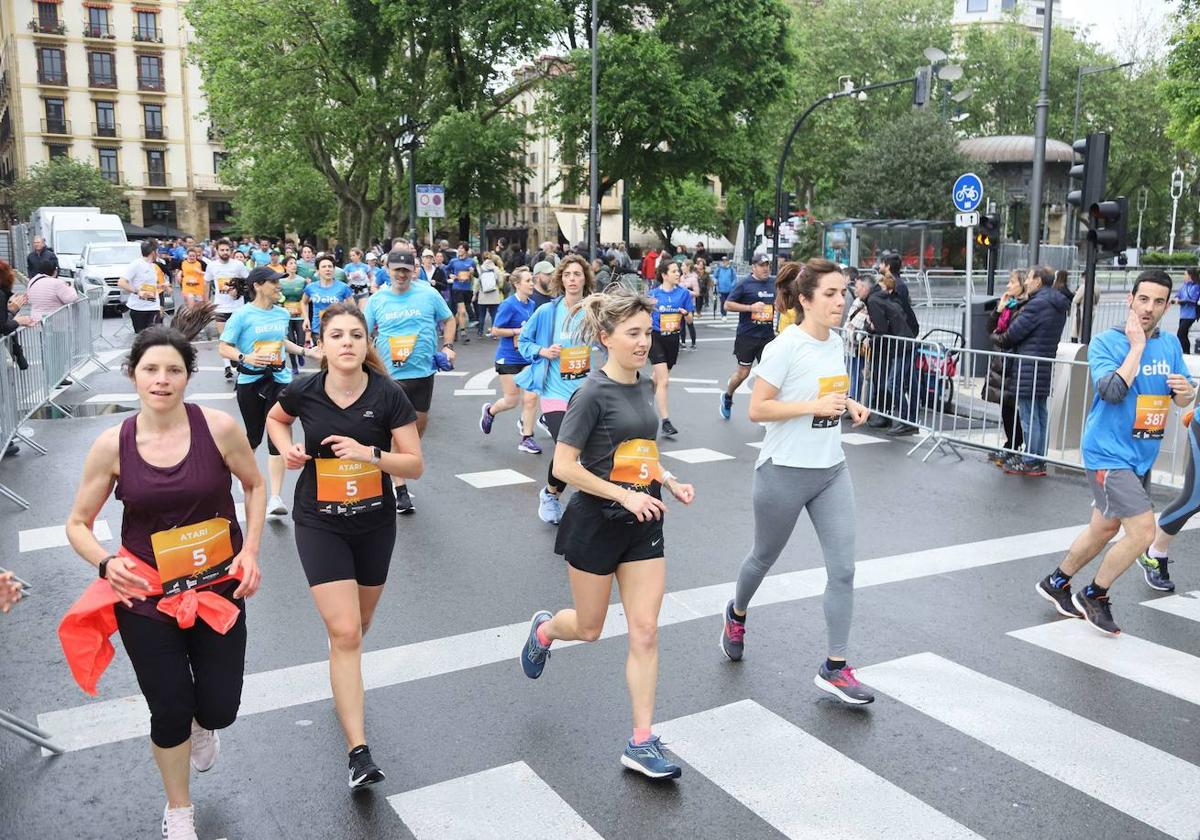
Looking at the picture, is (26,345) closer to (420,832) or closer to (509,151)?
(420,832)

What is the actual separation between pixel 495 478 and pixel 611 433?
18.1 ft

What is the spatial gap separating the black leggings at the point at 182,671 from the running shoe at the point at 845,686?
8.22 ft

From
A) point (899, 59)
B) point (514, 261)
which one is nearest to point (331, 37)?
point (514, 261)

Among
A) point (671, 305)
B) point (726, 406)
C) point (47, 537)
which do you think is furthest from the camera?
point (726, 406)

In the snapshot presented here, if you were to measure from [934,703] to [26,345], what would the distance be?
32.5 feet

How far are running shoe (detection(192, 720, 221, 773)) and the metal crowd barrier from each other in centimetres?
531

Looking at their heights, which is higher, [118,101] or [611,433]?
[118,101]

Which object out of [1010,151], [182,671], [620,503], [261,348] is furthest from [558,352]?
[1010,151]

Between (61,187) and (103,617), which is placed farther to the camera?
(61,187)

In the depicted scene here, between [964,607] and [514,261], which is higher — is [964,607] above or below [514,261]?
below

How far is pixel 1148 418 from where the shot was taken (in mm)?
5660

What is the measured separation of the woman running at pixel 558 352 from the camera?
8.10 meters

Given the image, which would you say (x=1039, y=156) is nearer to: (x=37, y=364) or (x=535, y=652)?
(x=37, y=364)

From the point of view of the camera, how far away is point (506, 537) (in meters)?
7.68
